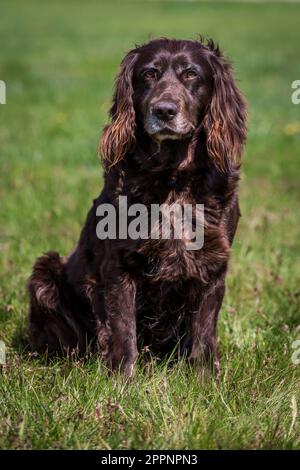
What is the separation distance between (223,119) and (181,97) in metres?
0.26

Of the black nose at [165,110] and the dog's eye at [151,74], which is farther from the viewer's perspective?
the dog's eye at [151,74]

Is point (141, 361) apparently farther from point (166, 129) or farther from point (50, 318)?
point (166, 129)

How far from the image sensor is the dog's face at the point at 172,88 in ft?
11.2

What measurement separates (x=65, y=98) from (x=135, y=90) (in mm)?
7971

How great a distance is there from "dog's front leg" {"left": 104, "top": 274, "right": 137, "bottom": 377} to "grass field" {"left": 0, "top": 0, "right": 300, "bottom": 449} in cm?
14

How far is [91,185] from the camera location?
7039 mm

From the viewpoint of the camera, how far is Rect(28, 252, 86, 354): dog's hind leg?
403cm

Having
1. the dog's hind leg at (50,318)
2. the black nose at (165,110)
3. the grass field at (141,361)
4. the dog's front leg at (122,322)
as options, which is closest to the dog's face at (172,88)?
the black nose at (165,110)

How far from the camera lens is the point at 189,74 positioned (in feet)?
11.7

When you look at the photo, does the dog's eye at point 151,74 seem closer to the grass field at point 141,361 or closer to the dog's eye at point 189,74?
the dog's eye at point 189,74

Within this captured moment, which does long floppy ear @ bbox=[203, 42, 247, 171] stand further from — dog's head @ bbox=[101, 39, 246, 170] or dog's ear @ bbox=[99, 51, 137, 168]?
dog's ear @ bbox=[99, 51, 137, 168]

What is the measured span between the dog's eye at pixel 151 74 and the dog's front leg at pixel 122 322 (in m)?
0.95

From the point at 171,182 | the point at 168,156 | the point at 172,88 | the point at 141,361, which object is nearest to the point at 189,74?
the point at 172,88
